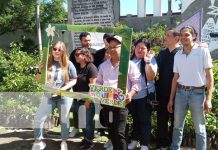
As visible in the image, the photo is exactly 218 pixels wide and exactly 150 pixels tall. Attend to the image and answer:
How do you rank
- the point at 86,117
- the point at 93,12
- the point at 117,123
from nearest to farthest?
the point at 117,123
the point at 86,117
the point at 93,12

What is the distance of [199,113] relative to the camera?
502 cm

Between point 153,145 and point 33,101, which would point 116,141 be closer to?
point 153,145

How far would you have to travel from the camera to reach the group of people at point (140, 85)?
4.97 metres

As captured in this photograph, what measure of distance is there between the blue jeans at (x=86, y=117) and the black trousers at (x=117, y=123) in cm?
78

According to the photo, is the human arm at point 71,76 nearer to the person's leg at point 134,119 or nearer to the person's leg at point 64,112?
the person's leg at point 64,112

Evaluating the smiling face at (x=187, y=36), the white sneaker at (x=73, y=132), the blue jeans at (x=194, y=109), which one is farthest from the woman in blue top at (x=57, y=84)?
the smiling face at (x=187, y=36)

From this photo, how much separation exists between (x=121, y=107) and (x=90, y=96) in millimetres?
523

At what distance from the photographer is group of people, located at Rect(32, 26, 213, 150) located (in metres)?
4.97

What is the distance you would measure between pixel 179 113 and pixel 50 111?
1.82m

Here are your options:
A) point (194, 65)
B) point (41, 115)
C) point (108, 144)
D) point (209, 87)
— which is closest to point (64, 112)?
point (41, 115)

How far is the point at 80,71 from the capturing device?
19.0 ft

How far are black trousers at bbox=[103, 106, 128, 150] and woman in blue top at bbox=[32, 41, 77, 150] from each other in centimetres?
88

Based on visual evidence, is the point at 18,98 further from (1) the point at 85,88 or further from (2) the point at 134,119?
(2) the point at 134,119

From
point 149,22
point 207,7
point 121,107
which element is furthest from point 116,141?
point 149,22
